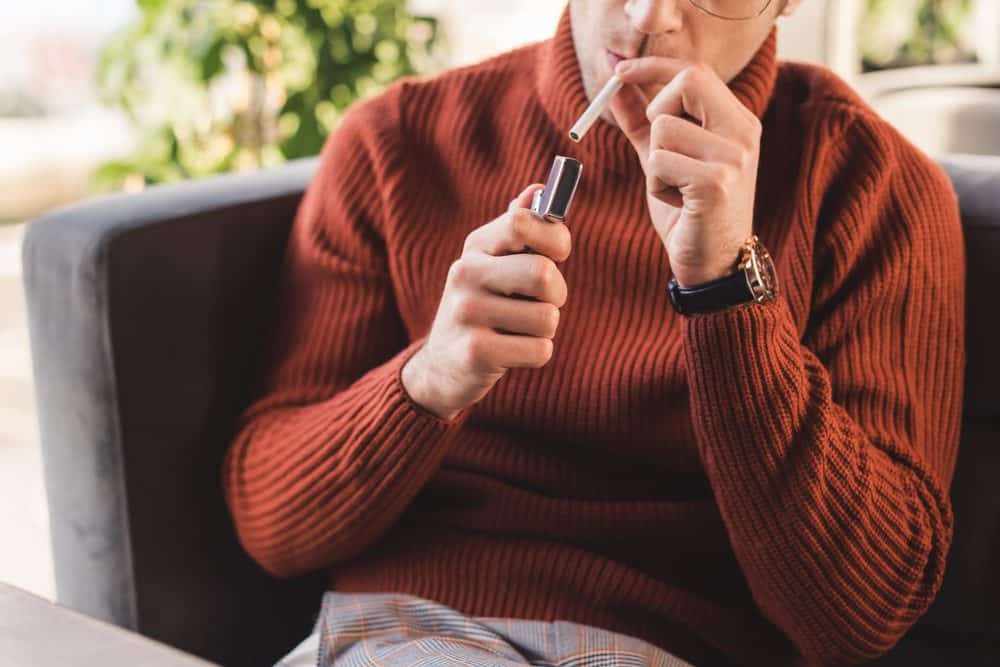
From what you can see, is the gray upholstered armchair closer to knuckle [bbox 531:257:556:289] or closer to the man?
the man

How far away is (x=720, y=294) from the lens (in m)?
0.74

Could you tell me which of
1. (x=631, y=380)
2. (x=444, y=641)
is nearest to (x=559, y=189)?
(x=631, y=380)

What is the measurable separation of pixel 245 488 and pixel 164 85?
3.93ft

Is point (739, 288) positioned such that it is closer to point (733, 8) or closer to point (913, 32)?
point (733, 8)

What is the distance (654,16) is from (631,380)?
29 cm

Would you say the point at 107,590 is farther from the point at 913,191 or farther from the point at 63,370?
the point at 913,191

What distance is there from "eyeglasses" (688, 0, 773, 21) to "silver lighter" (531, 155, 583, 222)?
0.80 ft

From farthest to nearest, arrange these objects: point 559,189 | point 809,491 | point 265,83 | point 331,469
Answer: point 265,83, point 331,469, point 809,491, point 559,189

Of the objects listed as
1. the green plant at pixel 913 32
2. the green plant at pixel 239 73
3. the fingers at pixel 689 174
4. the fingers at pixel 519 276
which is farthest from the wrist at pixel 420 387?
the green plant at pixel 913 32

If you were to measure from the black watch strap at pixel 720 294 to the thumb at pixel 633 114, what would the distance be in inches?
5.1

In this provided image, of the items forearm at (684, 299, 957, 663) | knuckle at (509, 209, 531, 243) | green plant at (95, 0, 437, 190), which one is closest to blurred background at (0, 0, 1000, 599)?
green plant at (95, 0, 437, 190)

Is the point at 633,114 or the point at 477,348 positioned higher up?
the point at 633,114

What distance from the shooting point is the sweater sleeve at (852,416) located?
777 mm

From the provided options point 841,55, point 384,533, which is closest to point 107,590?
point 384,533
